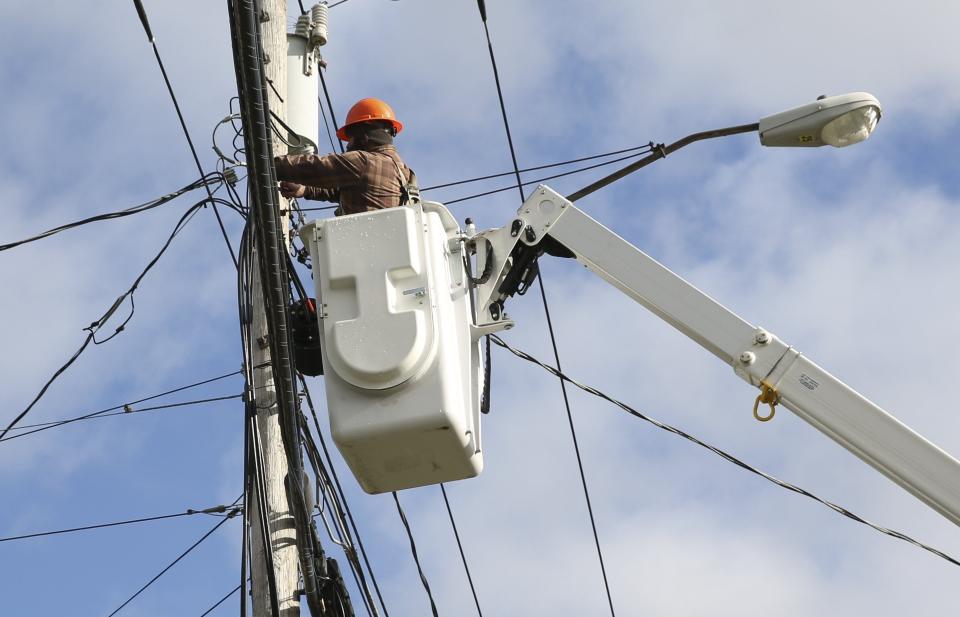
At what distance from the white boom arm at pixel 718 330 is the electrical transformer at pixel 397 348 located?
1.01ft

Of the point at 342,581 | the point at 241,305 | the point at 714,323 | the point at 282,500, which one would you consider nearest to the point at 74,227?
the point at 241,305

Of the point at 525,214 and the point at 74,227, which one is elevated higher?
the point at 74,227

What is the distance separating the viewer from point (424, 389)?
254 inches

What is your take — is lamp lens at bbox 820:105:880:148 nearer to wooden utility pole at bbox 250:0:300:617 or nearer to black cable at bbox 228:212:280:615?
wooden utility pole at bbox 250:0:300:617

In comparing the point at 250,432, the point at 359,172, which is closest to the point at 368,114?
the point at 359,172

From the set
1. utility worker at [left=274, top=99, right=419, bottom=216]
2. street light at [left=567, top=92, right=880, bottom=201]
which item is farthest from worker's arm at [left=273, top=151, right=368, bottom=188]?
street light at [left=567, top=92, right=880, bottom=201]

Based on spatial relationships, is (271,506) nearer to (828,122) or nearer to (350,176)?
(350,176)

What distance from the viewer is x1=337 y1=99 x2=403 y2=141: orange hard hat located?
7820 millimetres

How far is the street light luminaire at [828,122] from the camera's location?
6844 mm

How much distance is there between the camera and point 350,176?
7.45 m

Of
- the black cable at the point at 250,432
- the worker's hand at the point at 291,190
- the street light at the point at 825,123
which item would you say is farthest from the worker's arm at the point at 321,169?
the street light at the point at 825,123

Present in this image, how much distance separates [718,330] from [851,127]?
1067 mm

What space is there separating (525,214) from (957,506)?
227cm

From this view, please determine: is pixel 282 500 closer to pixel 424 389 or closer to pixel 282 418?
pixel 282 418
